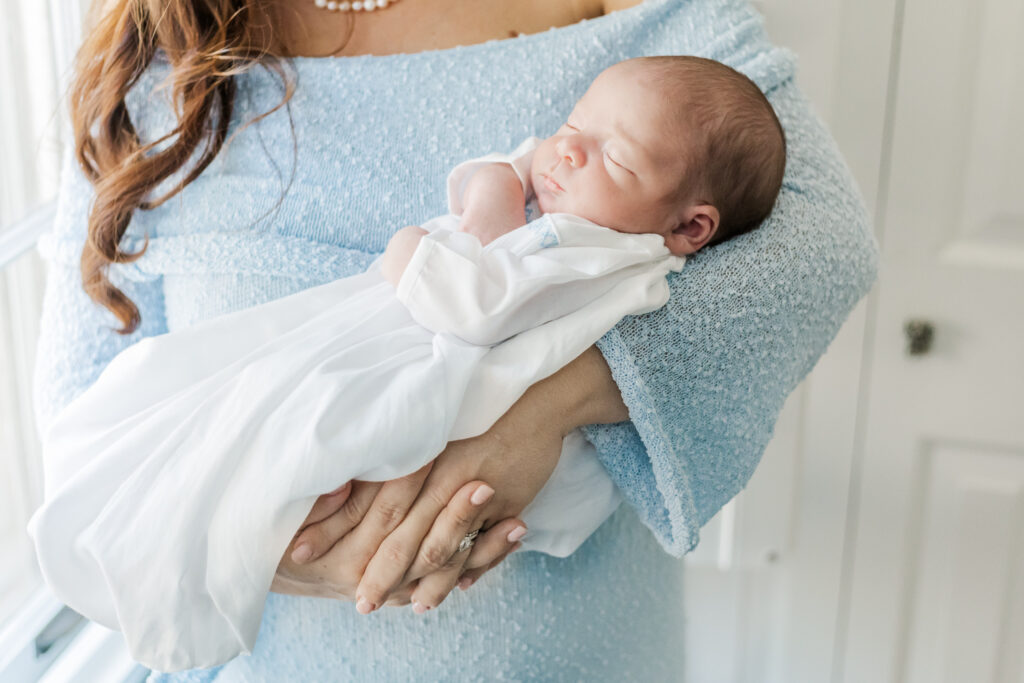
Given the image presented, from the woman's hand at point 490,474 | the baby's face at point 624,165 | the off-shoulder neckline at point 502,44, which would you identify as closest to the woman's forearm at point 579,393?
the woman's hand at point 490,474

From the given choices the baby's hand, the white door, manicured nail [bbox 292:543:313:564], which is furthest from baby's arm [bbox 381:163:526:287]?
the white door

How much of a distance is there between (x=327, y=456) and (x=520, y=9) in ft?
2.03

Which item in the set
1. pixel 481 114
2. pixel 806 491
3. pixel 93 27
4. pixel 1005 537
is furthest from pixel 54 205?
pixel 1005 537

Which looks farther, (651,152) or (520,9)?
(520,9)

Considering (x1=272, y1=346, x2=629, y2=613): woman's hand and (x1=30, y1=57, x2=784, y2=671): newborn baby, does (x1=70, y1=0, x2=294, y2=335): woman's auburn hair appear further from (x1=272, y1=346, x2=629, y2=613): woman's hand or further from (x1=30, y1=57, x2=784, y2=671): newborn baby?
(x1=272, y1=346, x2=629, y2=613): woman's hand

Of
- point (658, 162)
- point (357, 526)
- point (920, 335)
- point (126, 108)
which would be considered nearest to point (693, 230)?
point (658, 162)

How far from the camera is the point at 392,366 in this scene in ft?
2.28

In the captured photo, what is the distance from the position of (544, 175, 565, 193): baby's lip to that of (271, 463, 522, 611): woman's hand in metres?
0.29

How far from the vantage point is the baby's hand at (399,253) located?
2.46 feet

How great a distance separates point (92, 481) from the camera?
2.23 ft

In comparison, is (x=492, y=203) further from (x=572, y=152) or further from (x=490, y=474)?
(x=490, y=474)

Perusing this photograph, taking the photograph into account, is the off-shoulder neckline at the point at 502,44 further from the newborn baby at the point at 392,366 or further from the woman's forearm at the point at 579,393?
the woman's forearm at the point at 579,393

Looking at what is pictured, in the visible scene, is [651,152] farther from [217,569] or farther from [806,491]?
[806,491]

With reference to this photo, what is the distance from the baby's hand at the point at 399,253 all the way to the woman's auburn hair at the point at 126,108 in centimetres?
26
